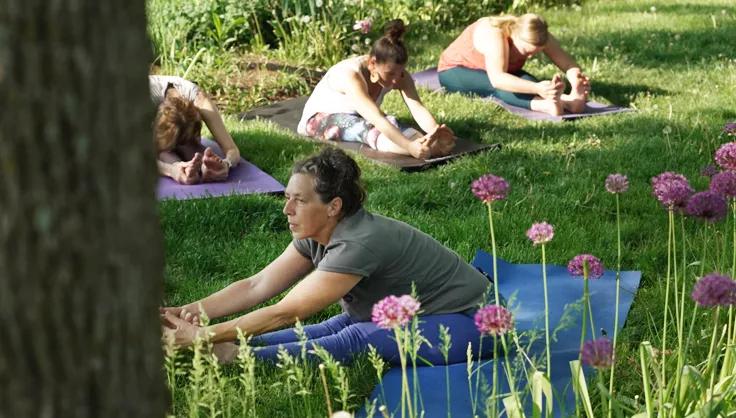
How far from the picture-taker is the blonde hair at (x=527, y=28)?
8148 millimetres

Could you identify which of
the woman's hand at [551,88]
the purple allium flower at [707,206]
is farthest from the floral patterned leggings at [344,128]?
the purple allium flower at [707,206]

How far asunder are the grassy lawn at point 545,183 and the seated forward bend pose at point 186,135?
0.33 m

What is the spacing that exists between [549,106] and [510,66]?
2.25 feet

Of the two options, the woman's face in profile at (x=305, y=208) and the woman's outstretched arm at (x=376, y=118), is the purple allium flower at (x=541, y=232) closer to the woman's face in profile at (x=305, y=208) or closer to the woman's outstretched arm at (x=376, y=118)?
the woman's face in profile at (x=305, y=208)

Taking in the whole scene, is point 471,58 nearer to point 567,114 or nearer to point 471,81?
point 471,81

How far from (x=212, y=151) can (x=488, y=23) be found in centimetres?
275

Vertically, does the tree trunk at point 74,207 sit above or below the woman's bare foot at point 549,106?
above

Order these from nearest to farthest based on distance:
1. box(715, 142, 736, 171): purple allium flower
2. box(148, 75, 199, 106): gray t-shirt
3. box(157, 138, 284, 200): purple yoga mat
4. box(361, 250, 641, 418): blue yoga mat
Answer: box(715, 142, 736, 171): purple allium flower, box(361, 250, 641, 418): blue yoga mat, box(157, 138, 284, 200): purple yoga mat, box(148, 75, 199, 106): gray t-shirt

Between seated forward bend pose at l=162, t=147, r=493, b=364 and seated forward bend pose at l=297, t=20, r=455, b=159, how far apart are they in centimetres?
248

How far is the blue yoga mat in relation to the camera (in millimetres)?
4051

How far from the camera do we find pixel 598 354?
261 centimetres

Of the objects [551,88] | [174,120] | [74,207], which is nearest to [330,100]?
[174,120]

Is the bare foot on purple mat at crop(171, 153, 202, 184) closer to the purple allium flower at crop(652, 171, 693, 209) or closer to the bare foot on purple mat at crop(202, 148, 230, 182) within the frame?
the bare foot on purple mat at crop(202, 148, 230, 182)

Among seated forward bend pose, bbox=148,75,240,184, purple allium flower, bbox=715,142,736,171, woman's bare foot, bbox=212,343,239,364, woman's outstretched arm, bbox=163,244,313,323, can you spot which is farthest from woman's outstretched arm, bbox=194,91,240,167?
purple allium flower, bbox=715,142,736,171
